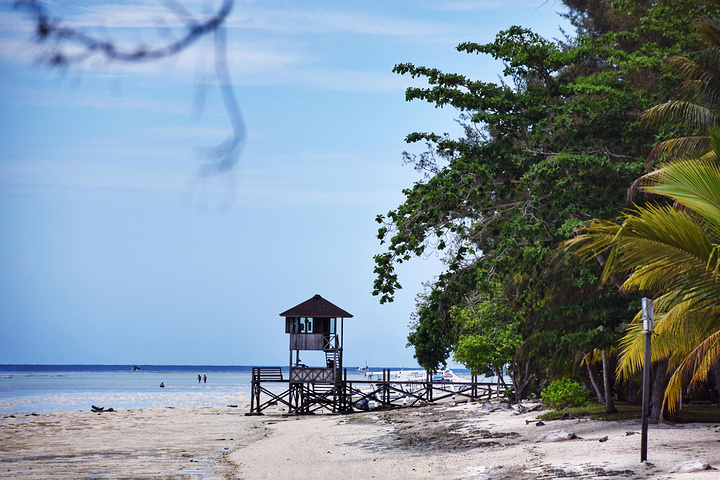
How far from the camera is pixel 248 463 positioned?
719 inches

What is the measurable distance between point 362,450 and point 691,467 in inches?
445

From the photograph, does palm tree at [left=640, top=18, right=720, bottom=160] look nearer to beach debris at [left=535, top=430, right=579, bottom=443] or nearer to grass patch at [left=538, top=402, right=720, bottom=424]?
grass patch at [left=538, top=402, right=720, bottom=424]

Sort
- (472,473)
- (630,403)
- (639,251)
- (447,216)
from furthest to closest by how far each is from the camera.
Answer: (630,403) < (447,216) < (472,473) < (639,251)

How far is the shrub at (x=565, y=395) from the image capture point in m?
21.6

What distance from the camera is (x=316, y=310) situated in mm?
38500

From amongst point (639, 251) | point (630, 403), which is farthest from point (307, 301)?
point (639, 251)

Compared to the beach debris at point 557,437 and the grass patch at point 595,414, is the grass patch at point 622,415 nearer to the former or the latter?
the grass patch at point 595,414

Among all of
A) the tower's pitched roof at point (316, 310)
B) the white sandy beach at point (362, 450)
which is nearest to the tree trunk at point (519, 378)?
the white sandy beach at point (362, 450)

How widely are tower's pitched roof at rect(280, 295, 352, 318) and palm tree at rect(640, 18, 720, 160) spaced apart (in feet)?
76.9

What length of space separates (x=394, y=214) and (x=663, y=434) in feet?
26.6

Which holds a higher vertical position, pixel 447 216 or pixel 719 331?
pixel 447 216

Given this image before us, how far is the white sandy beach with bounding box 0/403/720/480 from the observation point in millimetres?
12148

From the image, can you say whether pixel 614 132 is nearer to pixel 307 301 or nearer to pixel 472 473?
pixel 472 473

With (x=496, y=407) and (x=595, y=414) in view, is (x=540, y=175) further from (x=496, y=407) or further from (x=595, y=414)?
(x=496, y=407)
